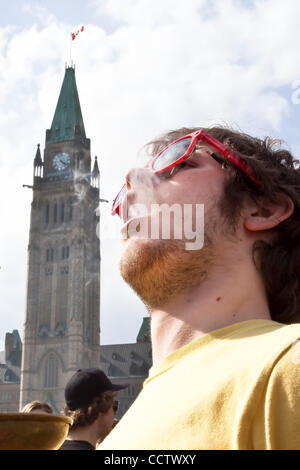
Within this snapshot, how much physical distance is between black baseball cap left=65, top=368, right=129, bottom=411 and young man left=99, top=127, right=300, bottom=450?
9.46 ft

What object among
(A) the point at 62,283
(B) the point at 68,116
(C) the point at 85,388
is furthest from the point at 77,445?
(B) the point at 68,116

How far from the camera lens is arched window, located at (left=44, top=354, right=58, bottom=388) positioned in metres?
47.8

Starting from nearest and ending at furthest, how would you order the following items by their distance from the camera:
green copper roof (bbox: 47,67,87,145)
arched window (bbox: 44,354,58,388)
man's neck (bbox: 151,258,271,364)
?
man's neck (bbox: 151,258,271,364) → arched window (bbox: 44,354,58,388) → green copper roof (bbox: 47,67,87,145)

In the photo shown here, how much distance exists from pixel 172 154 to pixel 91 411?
3.20 m

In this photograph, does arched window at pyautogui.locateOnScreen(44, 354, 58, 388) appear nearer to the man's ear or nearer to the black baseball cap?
the black baseball cap

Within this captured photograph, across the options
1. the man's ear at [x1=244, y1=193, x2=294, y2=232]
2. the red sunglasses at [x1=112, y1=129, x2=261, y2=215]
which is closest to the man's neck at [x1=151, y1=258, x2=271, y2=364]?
the man's ear at [x1=244, y1=193, x2=294, y2=232]

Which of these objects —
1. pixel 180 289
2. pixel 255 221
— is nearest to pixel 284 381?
pixel 180 289

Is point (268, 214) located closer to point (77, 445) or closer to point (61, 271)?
point (77, 445)

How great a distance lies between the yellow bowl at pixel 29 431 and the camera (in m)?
1.35

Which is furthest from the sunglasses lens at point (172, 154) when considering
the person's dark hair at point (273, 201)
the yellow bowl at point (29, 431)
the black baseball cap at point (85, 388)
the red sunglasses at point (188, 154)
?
the black baseball cap at point (85, 388)

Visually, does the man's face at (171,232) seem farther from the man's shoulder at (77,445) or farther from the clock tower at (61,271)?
the clock tower at (61,271)

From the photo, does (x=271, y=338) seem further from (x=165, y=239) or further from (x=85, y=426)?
(x=85, y=426)

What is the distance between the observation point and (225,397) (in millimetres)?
1224

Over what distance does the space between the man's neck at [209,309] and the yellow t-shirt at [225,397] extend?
0.10m
